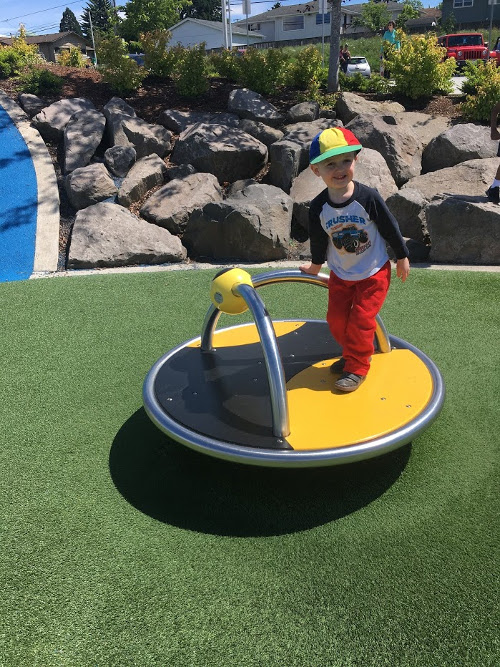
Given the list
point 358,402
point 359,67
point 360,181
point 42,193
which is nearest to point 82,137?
point 42,193

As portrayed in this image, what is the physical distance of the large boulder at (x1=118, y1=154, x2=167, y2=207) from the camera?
761 centimetres

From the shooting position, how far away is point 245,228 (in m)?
6.55

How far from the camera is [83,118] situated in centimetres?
888

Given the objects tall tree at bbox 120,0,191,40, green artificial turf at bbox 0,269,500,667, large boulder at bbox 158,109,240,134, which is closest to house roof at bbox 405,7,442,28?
tall tree at bbox 120,0,191,40

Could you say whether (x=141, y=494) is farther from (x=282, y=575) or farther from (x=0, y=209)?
(x=0, y=209)

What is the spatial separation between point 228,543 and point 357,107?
846cm

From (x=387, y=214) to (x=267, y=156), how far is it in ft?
20.0

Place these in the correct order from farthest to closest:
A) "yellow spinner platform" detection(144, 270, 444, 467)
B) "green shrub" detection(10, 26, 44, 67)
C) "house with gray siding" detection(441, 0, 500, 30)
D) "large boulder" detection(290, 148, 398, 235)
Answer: "house with gray siding" detection(441, 0, 500, 30) < "green shrub" detection(10, 26, 44, 67) < "large boulder" detection(290, 148, 398, 235) < "yellow spinner platform" detection(144, 270, 444, 467)

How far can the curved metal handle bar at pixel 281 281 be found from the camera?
3.21m

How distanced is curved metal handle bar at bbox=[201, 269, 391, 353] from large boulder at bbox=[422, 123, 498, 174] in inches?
223

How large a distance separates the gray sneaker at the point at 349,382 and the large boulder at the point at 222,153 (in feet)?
19.4

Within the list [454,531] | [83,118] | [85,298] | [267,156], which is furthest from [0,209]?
[454,531]

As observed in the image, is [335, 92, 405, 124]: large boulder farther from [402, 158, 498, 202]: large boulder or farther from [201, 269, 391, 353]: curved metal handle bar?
[201, 269, 391, 353]: curved metal handle bar

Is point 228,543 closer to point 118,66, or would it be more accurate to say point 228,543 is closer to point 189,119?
point 189,119
